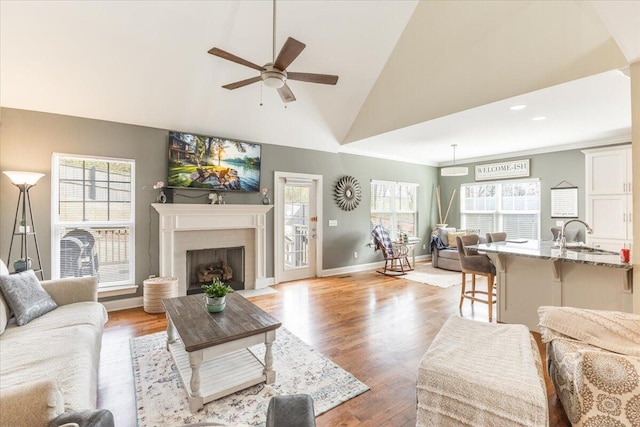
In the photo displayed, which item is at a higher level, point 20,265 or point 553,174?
point 553,174

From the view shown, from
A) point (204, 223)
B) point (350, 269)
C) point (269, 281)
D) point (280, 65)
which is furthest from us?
point (350, 269)

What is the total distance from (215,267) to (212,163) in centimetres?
170

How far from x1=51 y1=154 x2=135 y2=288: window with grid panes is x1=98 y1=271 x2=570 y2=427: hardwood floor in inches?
28.2

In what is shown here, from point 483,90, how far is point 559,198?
3.79 m

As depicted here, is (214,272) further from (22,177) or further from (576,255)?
(576,255)

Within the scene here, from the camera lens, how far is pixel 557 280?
10.0 feet

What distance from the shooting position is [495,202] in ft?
22.5

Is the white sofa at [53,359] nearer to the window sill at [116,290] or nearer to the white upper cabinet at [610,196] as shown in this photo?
the window sill at [116,290]

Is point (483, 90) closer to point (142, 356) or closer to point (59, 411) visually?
point (59, 411)

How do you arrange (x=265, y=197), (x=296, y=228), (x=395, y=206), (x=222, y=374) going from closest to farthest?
(x=222, y=374) < (x=265, y=197) < (x=296, y=228) < (x=395, y=206)

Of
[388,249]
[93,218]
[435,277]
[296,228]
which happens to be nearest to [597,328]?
[435,277]

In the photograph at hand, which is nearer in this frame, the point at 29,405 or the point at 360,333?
the point at 29,405

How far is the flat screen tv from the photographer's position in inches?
168

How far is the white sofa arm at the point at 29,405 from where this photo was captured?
0.99 meters
